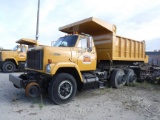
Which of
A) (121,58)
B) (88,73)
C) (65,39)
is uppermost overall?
(65,39)

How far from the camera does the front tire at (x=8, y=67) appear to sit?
45.5 feet

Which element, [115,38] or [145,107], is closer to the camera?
[145,107]

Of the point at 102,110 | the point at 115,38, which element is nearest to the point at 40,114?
the point at 102,110

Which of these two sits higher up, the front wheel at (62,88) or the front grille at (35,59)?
the front grille at (35,59)

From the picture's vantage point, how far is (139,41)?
9.92 m

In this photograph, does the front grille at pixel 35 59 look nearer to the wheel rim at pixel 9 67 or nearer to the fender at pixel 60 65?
the fender at pixel 60 65

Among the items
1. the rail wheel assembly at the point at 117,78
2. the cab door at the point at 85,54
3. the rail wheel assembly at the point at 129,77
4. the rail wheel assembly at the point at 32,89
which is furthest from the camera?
the rail wheel assembly at the point at 129,77

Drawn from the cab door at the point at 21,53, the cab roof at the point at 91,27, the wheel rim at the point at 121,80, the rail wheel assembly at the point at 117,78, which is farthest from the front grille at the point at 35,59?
the cab door at the point at 21,53

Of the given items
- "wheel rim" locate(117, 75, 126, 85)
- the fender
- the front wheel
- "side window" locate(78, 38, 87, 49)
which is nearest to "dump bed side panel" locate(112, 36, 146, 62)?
"wheel rim" locate(117, 75, 126, 85)

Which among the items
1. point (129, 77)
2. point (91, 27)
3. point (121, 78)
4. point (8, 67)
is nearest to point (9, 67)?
point (8, 67)

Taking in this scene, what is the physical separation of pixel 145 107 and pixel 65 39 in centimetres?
384

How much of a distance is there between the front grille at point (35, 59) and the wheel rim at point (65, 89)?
92cm

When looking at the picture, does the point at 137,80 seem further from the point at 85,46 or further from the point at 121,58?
the point at 85,46

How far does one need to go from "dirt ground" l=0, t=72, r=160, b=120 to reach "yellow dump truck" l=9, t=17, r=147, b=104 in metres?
0.41
